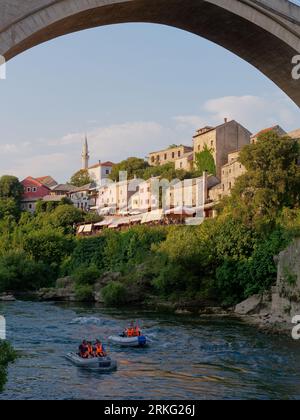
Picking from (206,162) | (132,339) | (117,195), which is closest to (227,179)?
(206,162)

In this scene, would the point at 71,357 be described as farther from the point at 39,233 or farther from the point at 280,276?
the point at 39,233

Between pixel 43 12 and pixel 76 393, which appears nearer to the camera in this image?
pixel 43 12

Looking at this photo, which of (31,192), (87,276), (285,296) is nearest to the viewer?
(285,296)

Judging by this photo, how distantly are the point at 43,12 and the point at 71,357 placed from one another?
40.7ft

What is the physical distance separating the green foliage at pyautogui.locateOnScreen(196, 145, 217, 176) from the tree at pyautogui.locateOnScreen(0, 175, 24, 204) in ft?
75.6

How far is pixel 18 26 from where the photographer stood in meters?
6.66

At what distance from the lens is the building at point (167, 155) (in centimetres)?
6503

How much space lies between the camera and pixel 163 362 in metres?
17.2

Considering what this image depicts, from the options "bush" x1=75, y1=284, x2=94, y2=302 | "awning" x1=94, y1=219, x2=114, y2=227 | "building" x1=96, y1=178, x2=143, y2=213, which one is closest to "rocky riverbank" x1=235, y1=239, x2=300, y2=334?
"bush" x1=75, y1=284, x2=94, y2=302

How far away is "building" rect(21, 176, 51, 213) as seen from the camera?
67.9 metres

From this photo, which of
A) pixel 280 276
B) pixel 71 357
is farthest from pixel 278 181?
pixel 71 357

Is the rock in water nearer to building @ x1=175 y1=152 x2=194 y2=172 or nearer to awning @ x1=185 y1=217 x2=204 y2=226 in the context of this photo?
awning @ x1=185 y1=217 x2=204 y2=226

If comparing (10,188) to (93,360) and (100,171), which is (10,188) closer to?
(100,171)

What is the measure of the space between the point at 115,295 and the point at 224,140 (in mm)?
26307
